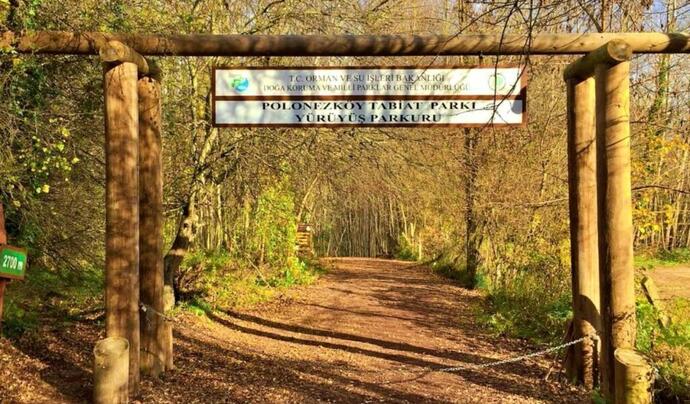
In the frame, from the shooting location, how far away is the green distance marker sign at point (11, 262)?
409 centimetres

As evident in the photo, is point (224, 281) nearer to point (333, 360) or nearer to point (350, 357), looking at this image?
point (350, 357)

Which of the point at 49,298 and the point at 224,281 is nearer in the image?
the point at 49,298

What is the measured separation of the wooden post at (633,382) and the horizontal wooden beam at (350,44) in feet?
9.28

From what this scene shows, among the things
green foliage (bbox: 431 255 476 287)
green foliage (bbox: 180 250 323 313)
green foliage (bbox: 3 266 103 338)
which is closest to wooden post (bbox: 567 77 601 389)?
green foliage (bbox: 3 266 103 338)

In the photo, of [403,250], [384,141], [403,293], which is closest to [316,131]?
[384,141]

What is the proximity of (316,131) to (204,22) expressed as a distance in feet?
8.89

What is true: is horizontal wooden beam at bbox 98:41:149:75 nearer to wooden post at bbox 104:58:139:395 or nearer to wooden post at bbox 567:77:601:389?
wooden post at bbox 104:58:139:395

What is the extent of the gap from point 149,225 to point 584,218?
4.38 metres

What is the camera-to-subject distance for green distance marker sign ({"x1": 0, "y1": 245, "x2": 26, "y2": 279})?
4090mm

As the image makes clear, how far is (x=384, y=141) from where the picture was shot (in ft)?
32.1

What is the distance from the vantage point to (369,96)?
5645mm

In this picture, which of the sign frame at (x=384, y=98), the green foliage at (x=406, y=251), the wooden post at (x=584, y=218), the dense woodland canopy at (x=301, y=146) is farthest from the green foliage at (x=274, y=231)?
the green foliage at (x=406, y=251)

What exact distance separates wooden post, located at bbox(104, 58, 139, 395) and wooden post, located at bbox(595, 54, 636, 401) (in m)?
4.20

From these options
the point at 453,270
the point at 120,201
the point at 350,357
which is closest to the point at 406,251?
the point at 453,270
